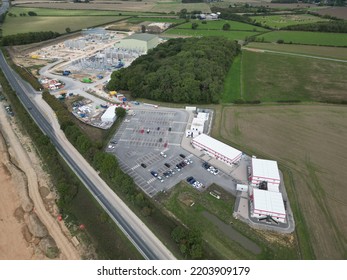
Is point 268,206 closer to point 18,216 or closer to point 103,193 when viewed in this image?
point 103,193

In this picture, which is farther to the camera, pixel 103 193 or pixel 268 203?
pixel 103 193

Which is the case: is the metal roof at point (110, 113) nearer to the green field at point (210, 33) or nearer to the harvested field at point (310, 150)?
the harvested field at point (310, 150)

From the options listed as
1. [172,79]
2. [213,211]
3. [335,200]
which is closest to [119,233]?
[213,211]

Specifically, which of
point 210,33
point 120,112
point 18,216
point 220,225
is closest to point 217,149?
point 220,225

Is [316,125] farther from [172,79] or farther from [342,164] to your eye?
[172,79]

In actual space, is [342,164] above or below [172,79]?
below
